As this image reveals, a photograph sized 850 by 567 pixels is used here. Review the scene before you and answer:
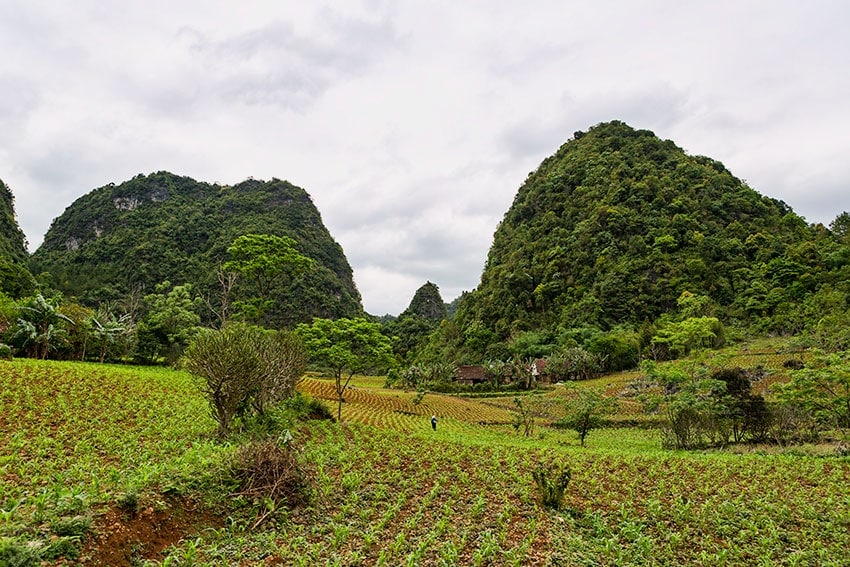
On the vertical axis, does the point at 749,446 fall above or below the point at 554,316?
below

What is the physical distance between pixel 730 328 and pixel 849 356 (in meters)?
41.0

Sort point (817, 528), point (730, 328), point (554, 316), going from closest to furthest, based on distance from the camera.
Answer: point (817, 528)
point (730, 328)
point (554, 316)

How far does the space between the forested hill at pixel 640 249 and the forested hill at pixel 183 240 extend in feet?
120

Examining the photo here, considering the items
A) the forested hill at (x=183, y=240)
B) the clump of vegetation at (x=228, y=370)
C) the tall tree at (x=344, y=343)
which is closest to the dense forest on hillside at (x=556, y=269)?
the forested hill at (x=183, y=240)

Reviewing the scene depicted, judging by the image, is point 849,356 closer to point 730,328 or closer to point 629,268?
point 730,328

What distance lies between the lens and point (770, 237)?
6994cm

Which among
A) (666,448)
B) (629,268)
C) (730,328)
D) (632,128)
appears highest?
(632,128)

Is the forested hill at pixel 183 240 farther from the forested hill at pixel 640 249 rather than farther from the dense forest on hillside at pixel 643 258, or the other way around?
the forested hill at pixel 640 249

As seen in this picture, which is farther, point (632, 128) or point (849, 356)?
point (632, 128)

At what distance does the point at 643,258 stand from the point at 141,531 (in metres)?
78.8

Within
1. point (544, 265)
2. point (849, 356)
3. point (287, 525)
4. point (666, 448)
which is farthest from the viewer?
point (544, 265)

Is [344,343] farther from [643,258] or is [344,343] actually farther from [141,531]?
[643,258]

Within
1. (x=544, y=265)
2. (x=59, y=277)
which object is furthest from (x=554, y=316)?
(x=59, y=277)

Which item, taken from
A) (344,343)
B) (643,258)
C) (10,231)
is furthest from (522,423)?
(10,231)
